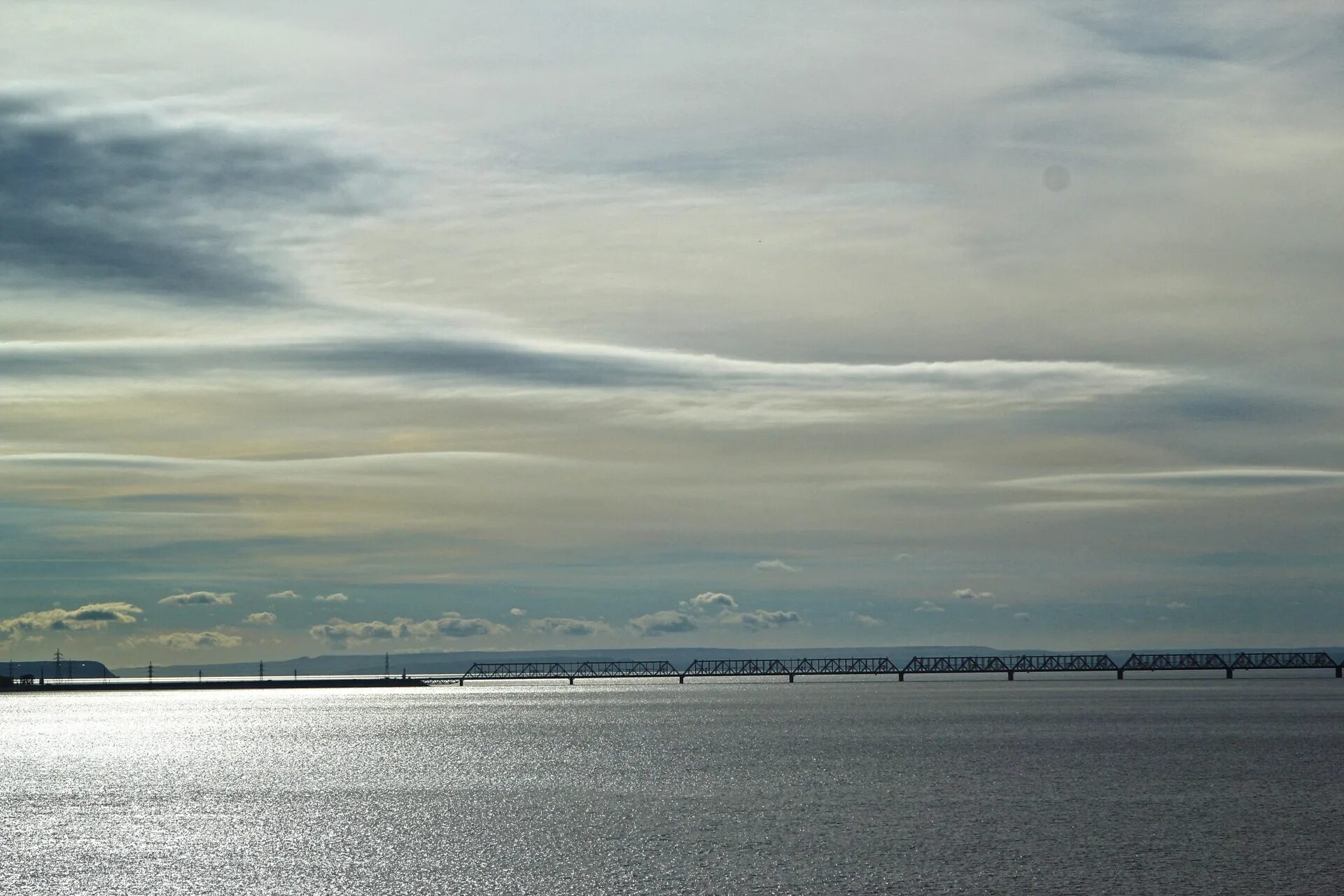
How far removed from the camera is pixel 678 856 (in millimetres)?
51594

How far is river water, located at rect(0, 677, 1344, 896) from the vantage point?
4719cm

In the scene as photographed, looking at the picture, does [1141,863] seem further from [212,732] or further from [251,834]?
[212,732]

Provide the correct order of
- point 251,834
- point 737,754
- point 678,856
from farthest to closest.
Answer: point 737,754
point 251,834
point 678,856

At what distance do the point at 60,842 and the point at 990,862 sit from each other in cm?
3452

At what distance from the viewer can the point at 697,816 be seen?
211ft

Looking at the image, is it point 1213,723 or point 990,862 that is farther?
point 1213,723

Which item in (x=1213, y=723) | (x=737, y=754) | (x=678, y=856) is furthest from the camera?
(x=1213, y=723)

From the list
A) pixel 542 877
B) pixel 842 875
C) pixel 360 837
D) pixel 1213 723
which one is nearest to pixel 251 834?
pixel 360 837

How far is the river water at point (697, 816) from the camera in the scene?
47188mm

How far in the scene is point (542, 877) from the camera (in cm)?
4791

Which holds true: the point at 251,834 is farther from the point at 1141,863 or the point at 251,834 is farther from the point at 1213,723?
the point at 1213,723

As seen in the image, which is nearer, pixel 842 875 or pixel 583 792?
pixel 842 875

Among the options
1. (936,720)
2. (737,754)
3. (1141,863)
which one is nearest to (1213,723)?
(936,720)

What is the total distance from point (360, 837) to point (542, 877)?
13880 millimetres
